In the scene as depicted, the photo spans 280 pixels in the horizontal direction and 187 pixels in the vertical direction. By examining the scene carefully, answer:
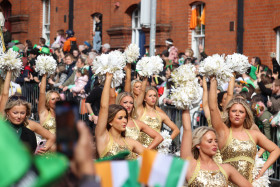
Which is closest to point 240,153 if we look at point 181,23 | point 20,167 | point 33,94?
point 20,167

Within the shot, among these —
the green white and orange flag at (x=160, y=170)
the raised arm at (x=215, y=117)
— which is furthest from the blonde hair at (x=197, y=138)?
the green white and orange flag at (x=160, y=170)

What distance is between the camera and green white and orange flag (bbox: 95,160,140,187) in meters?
2.76

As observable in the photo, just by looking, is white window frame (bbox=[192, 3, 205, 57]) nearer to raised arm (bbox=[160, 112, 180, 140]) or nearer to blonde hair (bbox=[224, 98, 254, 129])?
raised arm (bbox=[160, 112, 180, 140])

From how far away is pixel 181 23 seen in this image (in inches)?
762

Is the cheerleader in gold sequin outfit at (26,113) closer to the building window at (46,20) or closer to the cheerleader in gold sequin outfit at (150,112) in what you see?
the cheerleader in gold sequin outfit at (150,112)

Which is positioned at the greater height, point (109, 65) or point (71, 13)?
point (71, 13)

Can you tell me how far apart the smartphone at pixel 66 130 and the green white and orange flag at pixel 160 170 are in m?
0.66

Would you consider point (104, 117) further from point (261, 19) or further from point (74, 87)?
point (261, 19)

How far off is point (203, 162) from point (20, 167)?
4076 millimetres

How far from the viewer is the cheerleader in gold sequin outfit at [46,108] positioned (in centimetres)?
957

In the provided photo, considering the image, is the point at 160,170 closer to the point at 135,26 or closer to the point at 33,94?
the point at 33,94

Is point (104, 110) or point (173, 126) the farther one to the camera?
point (173, 126)

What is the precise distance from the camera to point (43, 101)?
9.79 m

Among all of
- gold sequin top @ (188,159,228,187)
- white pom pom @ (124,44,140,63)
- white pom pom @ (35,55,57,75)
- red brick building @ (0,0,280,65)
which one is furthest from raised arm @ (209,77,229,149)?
red brick building @ (0,0,280,65)
